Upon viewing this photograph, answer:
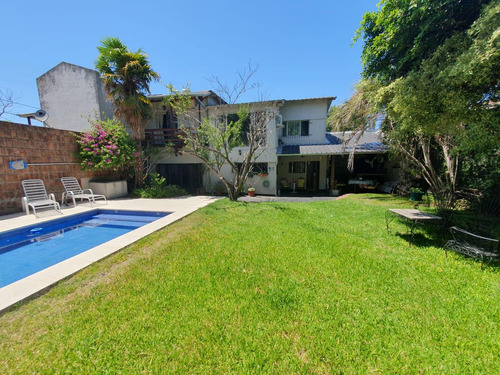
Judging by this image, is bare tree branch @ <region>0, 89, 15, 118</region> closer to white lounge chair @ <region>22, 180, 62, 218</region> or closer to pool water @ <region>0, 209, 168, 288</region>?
white lounge chair @ <region>22, 180, 62, 218</region>

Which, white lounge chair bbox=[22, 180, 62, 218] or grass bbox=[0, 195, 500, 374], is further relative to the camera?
white lounge chair bbox=[22, 180, 62, 218]

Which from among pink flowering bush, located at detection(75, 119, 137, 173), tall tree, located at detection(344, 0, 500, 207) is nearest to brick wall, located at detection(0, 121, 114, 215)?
pink flowering bush, located at detection(75, 119, 137, 173)

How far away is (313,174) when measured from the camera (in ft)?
50.6

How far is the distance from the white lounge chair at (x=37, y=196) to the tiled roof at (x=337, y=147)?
11216mm

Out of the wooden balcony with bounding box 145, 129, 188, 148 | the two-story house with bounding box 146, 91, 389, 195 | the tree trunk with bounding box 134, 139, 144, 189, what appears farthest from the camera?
the wooden balcony with bounding box 145, 129, 188, 148

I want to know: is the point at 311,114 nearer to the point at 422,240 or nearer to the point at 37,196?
the point at 422,240

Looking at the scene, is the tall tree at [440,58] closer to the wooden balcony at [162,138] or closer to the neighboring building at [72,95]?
the wooden balcony at [162,138]

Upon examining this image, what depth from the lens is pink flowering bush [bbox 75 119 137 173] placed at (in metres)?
9.92

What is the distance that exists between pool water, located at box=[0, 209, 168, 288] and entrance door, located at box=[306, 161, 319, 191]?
11419 mm

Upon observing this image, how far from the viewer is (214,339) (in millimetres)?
2113

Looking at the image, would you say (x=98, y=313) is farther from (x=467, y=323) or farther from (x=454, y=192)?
(x=454, y=192)

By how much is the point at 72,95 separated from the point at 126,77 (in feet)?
21.0

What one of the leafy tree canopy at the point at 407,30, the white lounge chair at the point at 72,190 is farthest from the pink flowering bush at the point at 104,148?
the leafy tree canopy at the point at 407,30

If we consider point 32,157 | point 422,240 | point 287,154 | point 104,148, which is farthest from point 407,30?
point 32,157
